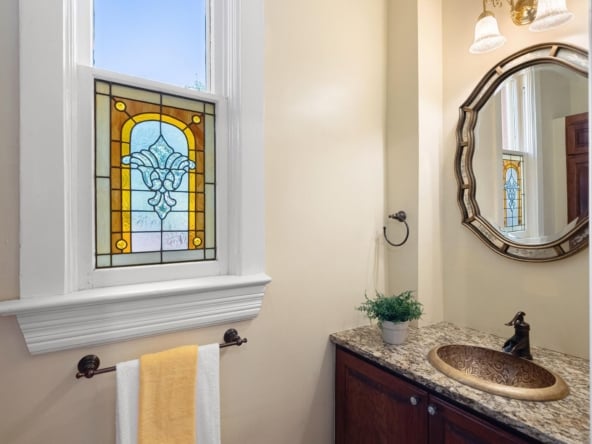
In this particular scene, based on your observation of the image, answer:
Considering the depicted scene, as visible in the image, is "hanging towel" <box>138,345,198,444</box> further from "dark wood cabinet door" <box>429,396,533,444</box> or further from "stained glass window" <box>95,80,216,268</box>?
"dark wood cabinet door" <box>429,396,533,444</box>

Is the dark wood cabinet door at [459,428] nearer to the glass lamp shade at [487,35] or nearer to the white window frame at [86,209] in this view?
the white window frame at [86,209]

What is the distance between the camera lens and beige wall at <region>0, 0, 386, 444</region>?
1125 millimetres

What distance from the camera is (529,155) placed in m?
1.37

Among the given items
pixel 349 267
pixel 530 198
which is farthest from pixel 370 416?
pixel 530 198

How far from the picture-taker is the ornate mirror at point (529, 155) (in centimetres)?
123

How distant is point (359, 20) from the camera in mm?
1609

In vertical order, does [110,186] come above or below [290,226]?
above

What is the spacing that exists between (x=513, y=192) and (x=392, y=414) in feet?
3.48

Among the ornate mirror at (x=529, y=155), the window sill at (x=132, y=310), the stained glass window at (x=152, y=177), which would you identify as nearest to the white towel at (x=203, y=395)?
the window sill at (x=132, y=310)

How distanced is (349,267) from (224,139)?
0.83 m

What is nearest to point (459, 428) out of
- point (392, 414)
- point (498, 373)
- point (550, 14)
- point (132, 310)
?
point (392, 414)

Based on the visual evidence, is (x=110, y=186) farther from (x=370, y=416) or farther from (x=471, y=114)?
(x=471, y=114)

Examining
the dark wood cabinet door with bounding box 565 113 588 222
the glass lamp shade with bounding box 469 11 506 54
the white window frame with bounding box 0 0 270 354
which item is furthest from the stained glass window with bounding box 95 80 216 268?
the dark wood cabinet door with bounding box 565 113 588 222

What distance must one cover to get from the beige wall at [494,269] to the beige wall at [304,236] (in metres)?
0.34
